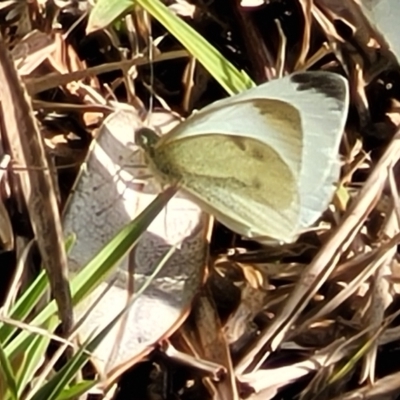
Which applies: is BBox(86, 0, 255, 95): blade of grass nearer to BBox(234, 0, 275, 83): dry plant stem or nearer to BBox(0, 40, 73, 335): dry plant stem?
BBox(234, 0, 275, 83): dry plant stem

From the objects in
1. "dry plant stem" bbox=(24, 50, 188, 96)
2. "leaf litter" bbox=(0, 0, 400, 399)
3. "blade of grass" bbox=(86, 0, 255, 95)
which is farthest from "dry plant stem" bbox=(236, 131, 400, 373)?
"dry plant stem" bbox=(24, 50, 188, 96)

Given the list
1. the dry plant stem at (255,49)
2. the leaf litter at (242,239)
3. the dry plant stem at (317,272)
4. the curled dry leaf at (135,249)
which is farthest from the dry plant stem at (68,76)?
the dry plant stem at (317,272)

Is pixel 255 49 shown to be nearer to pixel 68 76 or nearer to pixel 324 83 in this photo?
pixel 324 83

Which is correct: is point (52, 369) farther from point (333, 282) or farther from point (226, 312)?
point (333, 282)

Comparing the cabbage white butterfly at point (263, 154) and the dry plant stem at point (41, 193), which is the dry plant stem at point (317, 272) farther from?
the dry plant stem at point (41, 193)

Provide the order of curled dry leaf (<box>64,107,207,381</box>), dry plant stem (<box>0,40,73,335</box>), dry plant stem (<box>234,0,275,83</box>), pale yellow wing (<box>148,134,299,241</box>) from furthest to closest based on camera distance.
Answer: dry plant stem (<box>234,0,275,83</box>)
pale yellow wing (<box>148,134,299,241</box>)
curled dry leaf (<box>64,107,207,381</box>)
dry plant stem (<box>0,40,73,335</box>)

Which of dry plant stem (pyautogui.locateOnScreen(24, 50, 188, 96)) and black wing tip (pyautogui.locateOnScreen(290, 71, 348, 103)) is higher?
dry plant stem (pyautogui.locateOnScreen(24, 50, 188, 96))

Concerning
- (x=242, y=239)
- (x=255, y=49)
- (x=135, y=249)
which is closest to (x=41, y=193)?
(x=135, y=249)
